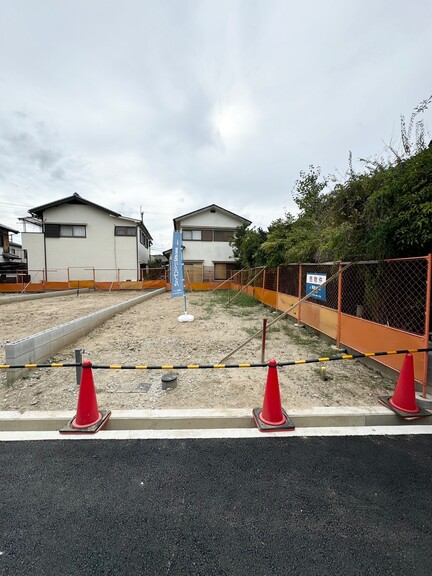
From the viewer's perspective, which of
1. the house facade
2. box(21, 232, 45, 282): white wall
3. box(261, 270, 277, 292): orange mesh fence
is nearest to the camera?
box(261, 270, 277, 292): orange mesh fence

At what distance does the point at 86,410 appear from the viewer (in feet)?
9.11

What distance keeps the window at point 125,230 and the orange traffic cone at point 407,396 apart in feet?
76.3

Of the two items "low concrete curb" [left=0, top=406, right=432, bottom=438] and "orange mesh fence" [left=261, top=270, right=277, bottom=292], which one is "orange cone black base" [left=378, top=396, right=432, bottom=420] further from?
"orange mesh fence" [left=261, top=270, right=277, bottom=292]

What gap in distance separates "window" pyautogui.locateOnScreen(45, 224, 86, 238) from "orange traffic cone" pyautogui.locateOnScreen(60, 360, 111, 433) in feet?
75.2

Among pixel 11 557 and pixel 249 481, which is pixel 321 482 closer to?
pixel 249 481

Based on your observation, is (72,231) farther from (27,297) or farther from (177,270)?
(177,270)

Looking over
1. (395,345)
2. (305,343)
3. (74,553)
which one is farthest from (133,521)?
(305,343)

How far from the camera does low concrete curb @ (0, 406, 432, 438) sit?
9.30 feet

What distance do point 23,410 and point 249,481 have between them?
264 cm

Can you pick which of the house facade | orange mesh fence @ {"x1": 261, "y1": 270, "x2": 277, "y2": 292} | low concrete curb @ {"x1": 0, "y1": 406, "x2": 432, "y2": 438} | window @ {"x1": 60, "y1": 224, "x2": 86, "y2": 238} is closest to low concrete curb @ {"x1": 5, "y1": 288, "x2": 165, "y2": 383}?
low concrete curb @ {"x1": 0, "y1": 406, "x2": 432, "y2": 438}

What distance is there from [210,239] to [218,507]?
78.5 feet

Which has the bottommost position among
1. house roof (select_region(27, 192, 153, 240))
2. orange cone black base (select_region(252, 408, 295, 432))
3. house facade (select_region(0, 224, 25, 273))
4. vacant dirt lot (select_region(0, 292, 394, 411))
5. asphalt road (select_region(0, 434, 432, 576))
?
asphalt road (select_region(0, 434, 432, 576))

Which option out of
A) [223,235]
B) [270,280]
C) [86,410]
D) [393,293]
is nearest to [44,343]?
[86,410]

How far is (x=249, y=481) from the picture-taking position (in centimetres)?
209
